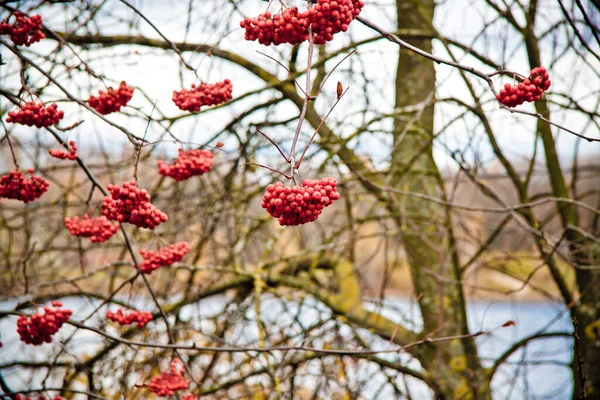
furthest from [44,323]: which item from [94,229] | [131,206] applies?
[131,206]

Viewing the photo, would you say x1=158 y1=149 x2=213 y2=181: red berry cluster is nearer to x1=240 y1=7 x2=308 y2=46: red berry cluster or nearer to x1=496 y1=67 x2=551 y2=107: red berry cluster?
x1=240 y1=7 x2=308 y2=46: red berry cluster

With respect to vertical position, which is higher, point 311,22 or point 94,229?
point 94,229

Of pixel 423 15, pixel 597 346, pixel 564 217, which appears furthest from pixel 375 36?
pixel 597 346

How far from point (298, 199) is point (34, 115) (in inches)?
42.4

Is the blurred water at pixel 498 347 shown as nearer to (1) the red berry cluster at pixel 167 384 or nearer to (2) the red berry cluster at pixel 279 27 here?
(1) the red berry cluster at pixel 167 384

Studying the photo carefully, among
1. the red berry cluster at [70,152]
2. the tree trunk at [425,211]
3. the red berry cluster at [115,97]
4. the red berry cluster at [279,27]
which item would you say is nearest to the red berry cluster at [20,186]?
the red berry cluster at [70,152]

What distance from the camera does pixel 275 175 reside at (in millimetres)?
4371

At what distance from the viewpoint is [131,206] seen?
1.69 m

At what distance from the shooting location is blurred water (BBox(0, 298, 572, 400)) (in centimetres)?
408

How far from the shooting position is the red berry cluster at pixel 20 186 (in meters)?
2.05

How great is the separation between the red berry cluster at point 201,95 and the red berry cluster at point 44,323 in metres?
0.86

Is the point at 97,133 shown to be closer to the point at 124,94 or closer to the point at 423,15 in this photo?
the point at 124,94

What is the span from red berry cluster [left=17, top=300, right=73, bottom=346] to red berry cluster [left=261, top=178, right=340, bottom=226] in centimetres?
118

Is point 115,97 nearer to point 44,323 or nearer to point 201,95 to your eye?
point 201,95
